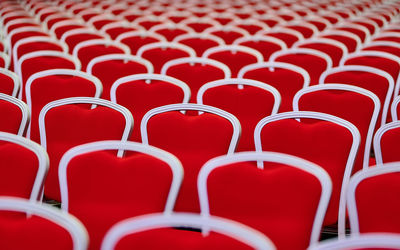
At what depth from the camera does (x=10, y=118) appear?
307 centimetres

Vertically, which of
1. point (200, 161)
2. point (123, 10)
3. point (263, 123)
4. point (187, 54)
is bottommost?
point (200, 161)

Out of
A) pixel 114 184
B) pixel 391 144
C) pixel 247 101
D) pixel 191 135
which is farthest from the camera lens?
pixel 247 101

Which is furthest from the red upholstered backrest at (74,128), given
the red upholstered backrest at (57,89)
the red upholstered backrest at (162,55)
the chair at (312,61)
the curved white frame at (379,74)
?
the chair at (312,61)

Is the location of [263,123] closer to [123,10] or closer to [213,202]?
[213,202]

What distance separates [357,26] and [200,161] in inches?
204

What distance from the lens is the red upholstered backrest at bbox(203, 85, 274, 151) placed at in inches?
144

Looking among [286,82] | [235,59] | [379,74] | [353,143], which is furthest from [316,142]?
[235,59]

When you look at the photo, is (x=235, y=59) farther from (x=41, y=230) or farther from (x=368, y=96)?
(x=41, y=230)

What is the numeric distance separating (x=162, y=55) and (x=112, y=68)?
0.93 meters

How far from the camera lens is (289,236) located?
2.30 m

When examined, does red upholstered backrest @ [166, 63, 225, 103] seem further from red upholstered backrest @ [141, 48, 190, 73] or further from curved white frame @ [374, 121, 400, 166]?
curved white frame @ [374, 121, 400, 166]

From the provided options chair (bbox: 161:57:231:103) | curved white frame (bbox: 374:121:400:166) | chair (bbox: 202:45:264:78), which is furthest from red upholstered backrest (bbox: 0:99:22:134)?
chair (bbox: 202:45:264:78)

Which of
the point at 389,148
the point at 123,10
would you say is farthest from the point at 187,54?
the point at 123,10

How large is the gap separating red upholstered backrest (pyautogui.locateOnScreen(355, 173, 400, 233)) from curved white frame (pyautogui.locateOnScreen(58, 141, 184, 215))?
809 millimetres
